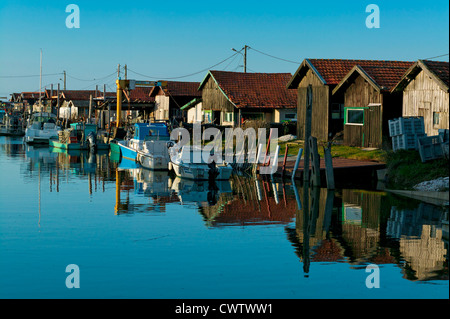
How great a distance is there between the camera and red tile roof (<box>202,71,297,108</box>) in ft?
179

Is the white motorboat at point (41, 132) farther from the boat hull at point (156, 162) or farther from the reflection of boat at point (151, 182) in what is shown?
the reflection of boat at point (151, 182)

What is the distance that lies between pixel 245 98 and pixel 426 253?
4046 centimetres

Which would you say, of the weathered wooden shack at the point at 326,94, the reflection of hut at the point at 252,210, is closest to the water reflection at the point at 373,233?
the reflection of hut at the point at 252,210

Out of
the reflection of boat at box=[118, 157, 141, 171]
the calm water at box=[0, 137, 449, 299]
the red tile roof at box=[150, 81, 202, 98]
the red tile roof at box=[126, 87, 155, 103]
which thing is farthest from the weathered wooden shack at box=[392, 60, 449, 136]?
the red tile roof at box=[126, 87, 155, 103]

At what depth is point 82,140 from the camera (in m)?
56.4

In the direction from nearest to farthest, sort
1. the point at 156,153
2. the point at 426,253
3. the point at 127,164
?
the point at 426,253 < the point at 156,153 < the point at 127,164

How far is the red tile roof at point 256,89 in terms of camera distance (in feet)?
179

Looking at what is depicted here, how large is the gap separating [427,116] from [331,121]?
970cm

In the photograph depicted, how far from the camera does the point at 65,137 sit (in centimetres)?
5734

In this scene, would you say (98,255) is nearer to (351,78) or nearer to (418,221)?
(418,221)

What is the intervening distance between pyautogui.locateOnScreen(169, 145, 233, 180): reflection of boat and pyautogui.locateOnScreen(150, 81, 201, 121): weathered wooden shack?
3919 cm

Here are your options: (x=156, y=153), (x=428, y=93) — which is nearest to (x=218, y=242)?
(x=428, y=93)

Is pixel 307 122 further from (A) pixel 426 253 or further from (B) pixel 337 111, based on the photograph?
(B) pixel 337 111

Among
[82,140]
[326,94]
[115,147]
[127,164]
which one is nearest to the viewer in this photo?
[326,94]
